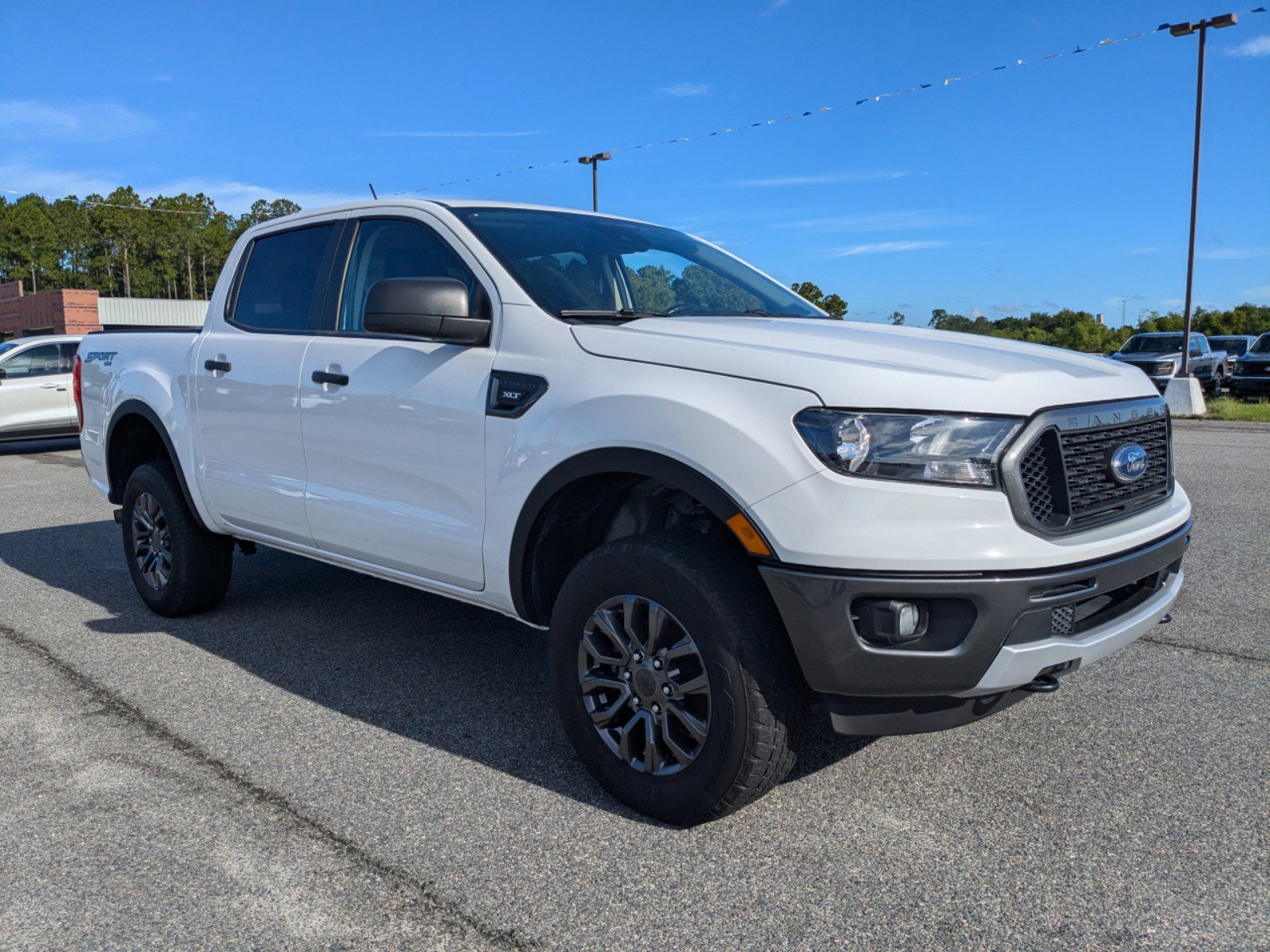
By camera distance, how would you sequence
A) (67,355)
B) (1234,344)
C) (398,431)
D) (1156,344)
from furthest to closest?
(1234,344), (1156,344), (67,355), (398,431)

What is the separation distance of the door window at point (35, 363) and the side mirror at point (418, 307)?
13531 mm

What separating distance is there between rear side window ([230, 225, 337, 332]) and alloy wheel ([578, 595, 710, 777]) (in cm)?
209

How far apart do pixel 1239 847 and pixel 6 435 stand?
51.3 ft

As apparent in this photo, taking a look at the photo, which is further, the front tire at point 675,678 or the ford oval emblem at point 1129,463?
the ford oval emblem at point 1129,463

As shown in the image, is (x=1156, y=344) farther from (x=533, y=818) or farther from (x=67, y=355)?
(x=533, y=818)

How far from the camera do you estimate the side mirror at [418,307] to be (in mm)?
3332

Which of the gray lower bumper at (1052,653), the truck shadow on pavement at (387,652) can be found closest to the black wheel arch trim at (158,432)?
the truck shadow on pavement at (387,652)

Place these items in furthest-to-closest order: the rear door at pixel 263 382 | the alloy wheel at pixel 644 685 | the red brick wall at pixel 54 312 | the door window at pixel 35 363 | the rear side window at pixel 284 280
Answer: the red brick wall at pixel 54 312, the door window at pixel 35 363, the rear side window at pixel 284 280, the rear door at pixel 263 382, the alloy wheel at pixel 644 685

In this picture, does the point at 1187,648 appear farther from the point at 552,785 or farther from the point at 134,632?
the point at 134,632

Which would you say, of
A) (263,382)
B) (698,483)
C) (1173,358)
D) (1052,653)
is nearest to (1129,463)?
(1052,653)

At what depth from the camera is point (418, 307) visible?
3330 mm

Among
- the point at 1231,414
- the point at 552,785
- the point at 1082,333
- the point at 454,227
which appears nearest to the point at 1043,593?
the point at 552,785

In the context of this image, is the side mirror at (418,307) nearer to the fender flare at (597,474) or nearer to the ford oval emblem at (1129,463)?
the fender flare at (597,474)

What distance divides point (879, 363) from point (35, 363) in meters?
15.2
